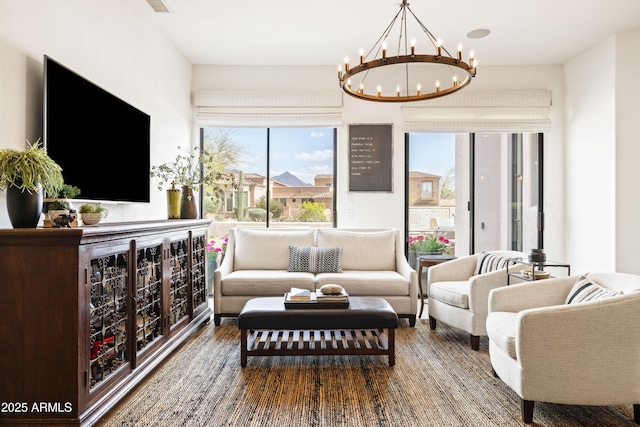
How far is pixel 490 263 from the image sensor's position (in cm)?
376

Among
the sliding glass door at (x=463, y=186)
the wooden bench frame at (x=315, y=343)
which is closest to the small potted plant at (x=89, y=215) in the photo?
the wooden bench frame at (x=315, y=343)

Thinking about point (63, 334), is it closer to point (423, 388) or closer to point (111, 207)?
point (111, 207)

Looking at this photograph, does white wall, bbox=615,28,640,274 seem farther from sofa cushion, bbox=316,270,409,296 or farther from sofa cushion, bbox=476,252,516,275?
sofa cushion, bbox=316,270,409,296

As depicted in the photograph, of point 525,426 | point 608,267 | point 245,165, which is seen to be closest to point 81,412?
point 525,426

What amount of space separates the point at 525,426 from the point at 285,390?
1316 millimetres

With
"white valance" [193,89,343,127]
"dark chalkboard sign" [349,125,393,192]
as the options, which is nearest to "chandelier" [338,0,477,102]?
"dark chalkboard sign" [349,125,393,192]

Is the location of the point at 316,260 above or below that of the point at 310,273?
above

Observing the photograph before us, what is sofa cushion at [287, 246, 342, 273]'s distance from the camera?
4.30m

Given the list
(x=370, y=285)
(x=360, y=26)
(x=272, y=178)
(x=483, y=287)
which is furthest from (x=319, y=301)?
(x=360, y=26)

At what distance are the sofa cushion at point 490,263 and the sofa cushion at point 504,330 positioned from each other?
0.86 m

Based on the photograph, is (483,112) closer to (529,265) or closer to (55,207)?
(529,265)

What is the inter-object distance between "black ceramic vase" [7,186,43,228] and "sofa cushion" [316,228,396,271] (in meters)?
2.95

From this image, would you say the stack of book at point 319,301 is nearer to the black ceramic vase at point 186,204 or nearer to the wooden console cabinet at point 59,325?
the wooden console cabinet at point 59,325

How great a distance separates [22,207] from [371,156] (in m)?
3.80
